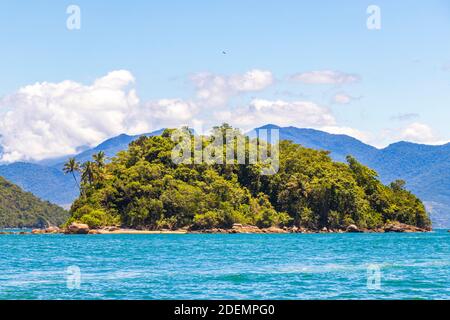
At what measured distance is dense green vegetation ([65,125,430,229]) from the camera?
372 ft

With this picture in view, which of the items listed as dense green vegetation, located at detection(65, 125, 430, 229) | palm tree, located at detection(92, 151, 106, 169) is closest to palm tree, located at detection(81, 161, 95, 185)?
dense green vegetation, located at detection(65, 125, 430, 229)

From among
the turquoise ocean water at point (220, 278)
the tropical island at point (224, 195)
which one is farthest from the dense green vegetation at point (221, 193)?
the turquoise ocean water at point (220, 278)

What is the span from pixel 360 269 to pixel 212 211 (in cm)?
7763

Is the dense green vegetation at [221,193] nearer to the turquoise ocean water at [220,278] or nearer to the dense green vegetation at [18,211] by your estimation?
the turquoise ocean water at [220,278]

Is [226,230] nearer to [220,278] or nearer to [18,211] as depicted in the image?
[220,278]

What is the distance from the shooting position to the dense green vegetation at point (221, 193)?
113312 mm

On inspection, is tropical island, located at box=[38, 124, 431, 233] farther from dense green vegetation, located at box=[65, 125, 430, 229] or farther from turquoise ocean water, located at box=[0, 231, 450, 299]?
turquoise ocean water, located at box=[0, 231, 450, 299]

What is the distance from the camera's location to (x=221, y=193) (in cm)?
11662

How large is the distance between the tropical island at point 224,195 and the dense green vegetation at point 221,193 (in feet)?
0.52

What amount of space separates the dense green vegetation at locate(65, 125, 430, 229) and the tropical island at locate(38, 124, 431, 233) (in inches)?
6.3

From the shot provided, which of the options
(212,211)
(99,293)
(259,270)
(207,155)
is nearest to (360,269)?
(259,270)

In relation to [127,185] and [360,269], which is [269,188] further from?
[360,269]

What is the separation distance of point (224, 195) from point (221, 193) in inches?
23.7
